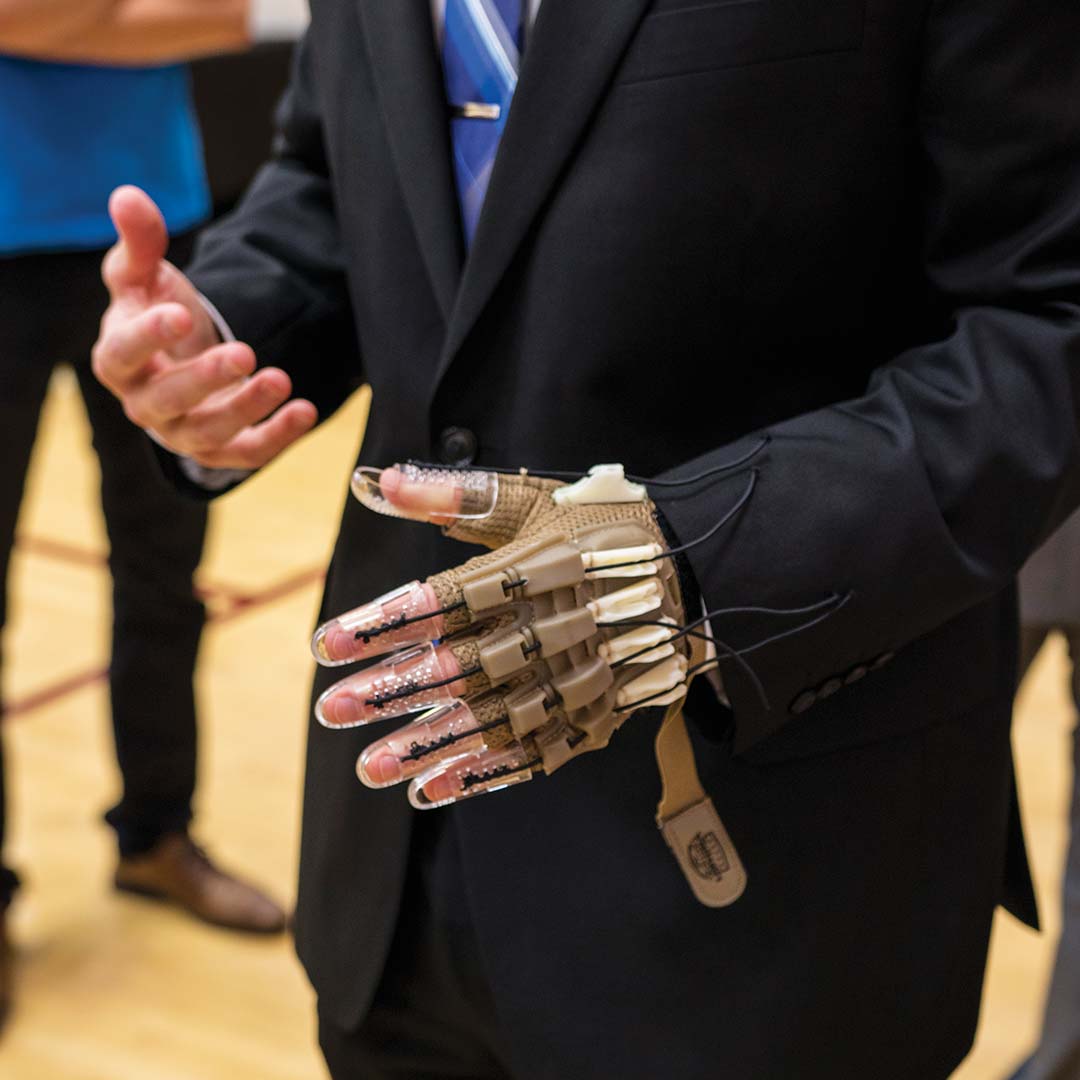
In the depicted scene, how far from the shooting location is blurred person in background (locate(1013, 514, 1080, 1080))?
4.79ft

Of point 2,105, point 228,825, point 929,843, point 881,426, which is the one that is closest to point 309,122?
point 881,426

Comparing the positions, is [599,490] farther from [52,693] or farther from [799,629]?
[52,693]

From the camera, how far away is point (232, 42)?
1.88 m

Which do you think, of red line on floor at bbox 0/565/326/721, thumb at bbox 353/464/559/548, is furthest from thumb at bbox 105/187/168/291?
red line on floor at bbox 0/565/326/721

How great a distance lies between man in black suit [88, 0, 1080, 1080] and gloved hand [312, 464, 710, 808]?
58mm

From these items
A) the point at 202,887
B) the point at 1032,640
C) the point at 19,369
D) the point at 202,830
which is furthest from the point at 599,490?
the point at 202,830

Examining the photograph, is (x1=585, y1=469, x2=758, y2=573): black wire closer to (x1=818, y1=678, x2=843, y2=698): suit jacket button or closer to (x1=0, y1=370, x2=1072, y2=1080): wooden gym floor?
(x1=818, y1=678, x2=843, y2=698): suit jacket button

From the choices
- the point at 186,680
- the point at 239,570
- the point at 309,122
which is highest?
the point at 309,122

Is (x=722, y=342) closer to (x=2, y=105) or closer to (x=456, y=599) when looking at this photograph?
(x=456, y=599)

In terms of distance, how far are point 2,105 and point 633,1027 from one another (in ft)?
4.53

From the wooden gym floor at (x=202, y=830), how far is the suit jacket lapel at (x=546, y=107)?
4.48 ft

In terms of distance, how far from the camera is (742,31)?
70 centimetres

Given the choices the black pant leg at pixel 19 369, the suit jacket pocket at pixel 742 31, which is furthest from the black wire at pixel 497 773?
the black pant leg at pixel 19 369

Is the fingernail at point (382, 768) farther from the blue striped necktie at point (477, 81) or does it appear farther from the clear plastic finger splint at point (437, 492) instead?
the blue striped necktie at point (477, 81)
